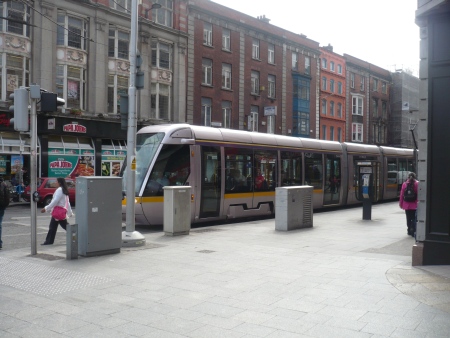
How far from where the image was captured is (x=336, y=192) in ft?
76.8

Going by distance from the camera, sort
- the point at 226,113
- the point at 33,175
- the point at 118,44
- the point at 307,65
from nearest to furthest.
Answer: 1. the point at 33,175
2. the point at 118,44
3. the point at 226,113
4. the point at 307,65

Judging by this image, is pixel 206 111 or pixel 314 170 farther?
pixel 206 111

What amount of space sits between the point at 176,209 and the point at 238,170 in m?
4.86

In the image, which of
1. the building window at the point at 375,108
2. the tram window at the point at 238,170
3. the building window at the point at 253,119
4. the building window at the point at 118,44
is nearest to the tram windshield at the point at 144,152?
the tram window at the point at 238,170

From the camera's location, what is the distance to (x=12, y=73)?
92.4 feet

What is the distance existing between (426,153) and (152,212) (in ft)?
27.9

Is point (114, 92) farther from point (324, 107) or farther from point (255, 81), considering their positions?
point (324, 107)

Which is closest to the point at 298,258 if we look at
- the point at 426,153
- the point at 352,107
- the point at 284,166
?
the point at 426,153

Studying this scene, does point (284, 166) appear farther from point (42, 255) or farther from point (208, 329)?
point (208, 329)

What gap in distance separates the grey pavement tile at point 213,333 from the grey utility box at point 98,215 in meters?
4.83

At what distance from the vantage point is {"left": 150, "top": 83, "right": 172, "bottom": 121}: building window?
35500mm

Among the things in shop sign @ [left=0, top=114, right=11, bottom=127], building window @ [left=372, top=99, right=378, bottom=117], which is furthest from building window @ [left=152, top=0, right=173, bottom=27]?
building window @ [left=372, top=99, right=378, bottom=117]

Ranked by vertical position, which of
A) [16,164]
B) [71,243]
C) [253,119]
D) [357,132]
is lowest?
[71,243]

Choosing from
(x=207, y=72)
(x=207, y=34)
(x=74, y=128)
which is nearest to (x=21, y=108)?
(x=74, y=128)
